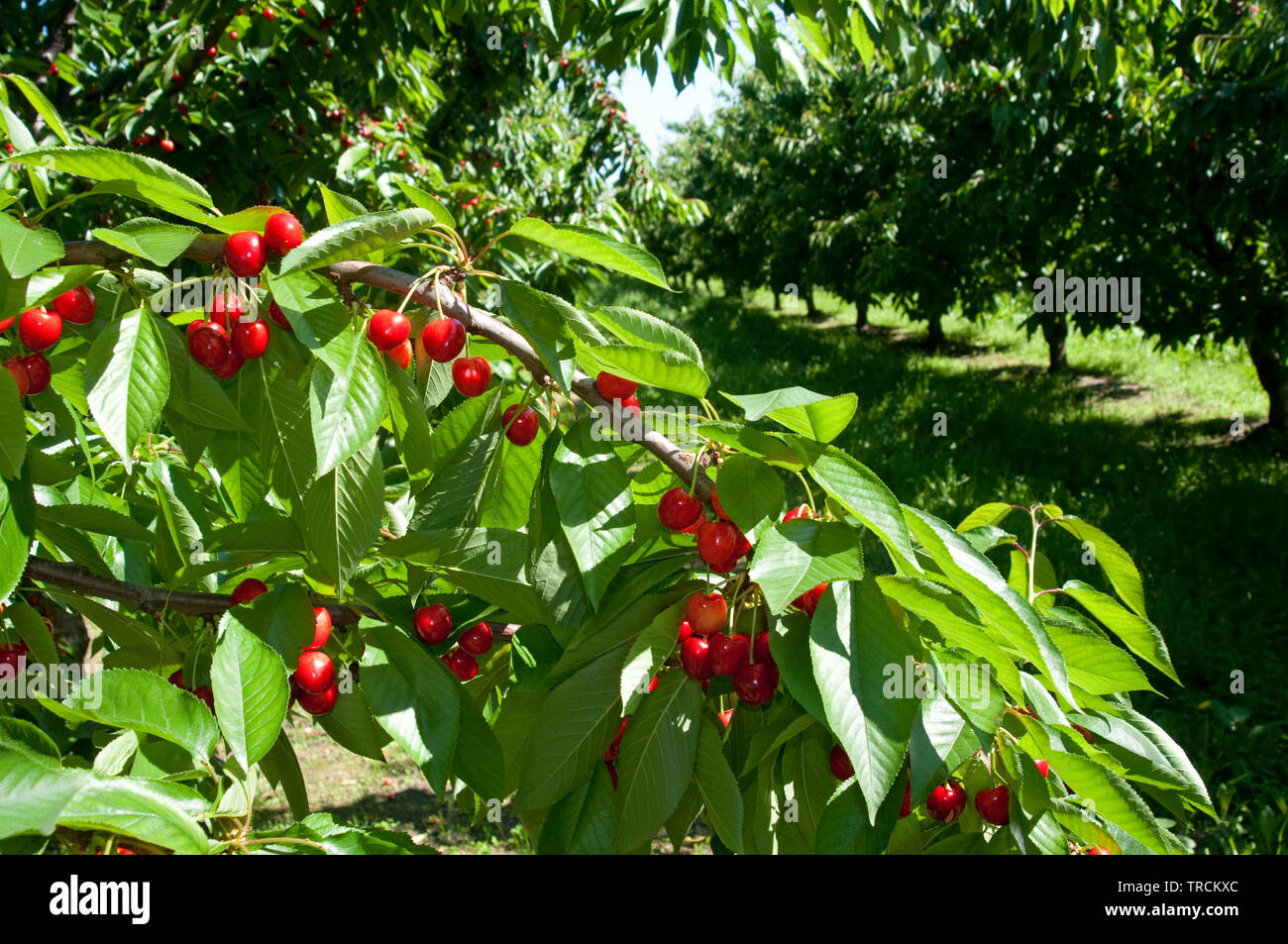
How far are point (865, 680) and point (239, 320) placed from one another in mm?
687

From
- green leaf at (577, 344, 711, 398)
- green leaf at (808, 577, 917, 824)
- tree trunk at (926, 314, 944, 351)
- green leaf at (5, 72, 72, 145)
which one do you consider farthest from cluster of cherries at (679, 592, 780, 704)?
tree trunk at (926, 314, 944, 351)

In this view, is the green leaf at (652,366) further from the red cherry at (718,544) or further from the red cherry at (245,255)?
the red cherry at (245,255)

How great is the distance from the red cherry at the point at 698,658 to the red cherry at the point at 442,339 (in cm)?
37

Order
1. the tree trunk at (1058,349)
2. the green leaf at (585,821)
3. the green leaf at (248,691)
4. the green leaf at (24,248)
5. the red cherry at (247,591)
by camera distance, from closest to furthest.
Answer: the green leaf at (24,248)
the green leaf at (248,691)
the green leaf at (585,821)
the red cherry at (247,591)
the tree trunk at (1058,349)

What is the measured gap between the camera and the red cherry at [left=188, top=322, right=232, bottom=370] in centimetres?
88

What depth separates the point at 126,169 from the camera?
83 centimetres

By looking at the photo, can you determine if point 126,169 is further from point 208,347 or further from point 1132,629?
point 1132,629

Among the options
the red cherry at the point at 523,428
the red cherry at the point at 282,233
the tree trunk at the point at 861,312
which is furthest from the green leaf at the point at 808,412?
the tree trunk at the point at 861,312

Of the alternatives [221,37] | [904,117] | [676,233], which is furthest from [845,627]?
[676,233]

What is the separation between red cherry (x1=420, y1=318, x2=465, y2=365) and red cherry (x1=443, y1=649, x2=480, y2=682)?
1.18 feet

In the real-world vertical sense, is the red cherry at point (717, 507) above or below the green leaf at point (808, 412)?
below

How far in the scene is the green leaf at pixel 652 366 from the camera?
816mm

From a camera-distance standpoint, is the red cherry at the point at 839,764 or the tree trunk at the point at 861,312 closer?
the red cherry at the point at 839,764

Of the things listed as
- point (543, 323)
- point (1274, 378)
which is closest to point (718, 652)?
point (543, 323)
